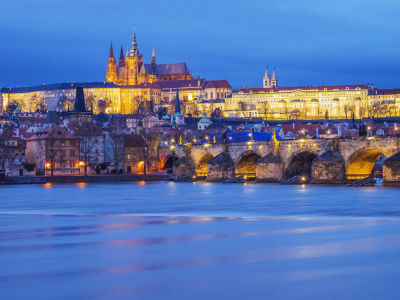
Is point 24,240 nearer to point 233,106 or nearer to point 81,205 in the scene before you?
point 81,205

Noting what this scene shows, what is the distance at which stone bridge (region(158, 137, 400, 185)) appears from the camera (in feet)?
146

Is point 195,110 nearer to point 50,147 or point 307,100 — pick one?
point 307,100

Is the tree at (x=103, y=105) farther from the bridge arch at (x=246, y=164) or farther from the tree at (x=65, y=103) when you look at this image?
the bridge arch at (x=246, y=164)

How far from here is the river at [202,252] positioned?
1323 centimetres

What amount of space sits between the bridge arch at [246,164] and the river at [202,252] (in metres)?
27.0

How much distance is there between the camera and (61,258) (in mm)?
16344

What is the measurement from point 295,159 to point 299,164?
115 cm

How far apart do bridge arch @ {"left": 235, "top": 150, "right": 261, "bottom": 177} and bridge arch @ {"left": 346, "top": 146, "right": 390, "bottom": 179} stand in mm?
11148

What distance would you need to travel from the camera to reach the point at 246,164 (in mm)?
58969

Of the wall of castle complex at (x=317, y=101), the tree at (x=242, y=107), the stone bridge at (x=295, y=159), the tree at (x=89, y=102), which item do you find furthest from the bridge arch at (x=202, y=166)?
the tree at (x=242, y=107)

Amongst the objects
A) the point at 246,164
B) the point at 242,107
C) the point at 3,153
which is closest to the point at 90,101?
the point at 242,107

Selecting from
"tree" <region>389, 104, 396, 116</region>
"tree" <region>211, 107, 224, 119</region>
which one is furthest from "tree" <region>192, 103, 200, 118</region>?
"tree" <region>389, 104, 396, 116</region>

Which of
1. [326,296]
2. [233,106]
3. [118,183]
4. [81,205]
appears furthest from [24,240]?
[233,106]

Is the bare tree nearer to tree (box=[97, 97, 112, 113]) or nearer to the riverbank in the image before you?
tree (box=[97, 97, 112, 113])
